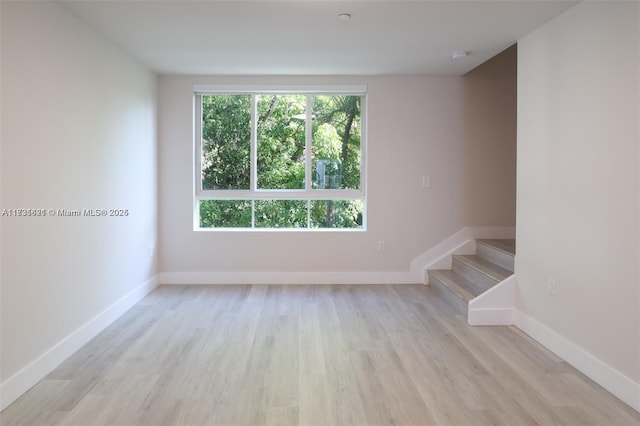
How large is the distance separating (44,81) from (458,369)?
324 centimetres

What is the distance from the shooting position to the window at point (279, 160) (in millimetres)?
4879

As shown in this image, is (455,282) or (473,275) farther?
(455,282)

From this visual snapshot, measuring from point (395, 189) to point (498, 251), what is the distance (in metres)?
1.33

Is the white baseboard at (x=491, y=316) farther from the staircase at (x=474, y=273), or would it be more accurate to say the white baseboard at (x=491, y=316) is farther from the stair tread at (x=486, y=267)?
the stair tread at (x=486, y=267)

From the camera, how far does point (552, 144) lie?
3000 millimetres

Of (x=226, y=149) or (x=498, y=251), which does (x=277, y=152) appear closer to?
(x=226, y=149)

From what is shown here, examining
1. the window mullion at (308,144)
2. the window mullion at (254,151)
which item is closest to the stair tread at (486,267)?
the window mullion at (308,144)

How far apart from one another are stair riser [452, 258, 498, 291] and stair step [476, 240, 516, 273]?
26 cm

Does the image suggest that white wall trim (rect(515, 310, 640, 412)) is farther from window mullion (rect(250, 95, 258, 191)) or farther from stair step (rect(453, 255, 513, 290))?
window mullion (rect(250, 95, 258, 191))

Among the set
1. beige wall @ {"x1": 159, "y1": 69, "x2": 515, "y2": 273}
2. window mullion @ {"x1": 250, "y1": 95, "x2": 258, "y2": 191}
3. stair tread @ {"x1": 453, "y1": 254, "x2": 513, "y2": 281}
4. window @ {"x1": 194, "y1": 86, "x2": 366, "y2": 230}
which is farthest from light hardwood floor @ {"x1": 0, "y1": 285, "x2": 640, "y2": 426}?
window mullion @ {"x1": 250, "y1": 95, "x2": 258, "y2": 191}

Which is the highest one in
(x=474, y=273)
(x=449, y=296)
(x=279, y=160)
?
(x=279, y=160)

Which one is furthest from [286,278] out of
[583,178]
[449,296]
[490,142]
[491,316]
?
[583,178]

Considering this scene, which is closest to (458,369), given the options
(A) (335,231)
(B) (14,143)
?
(A) (335,231)

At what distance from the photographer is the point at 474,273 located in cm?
413
